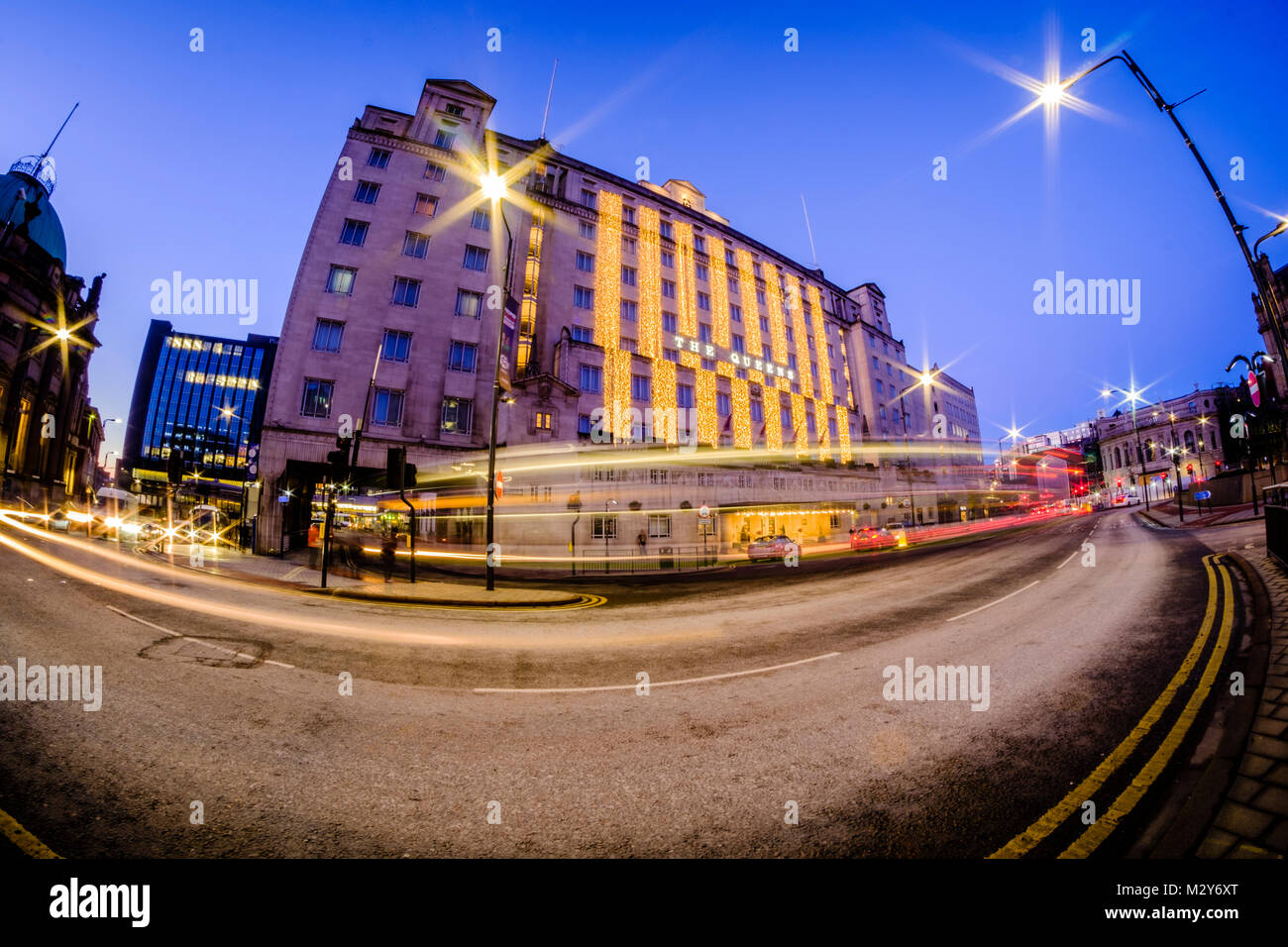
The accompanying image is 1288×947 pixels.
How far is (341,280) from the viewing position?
26.0 metres

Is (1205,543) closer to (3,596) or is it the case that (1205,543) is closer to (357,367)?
(3,596)

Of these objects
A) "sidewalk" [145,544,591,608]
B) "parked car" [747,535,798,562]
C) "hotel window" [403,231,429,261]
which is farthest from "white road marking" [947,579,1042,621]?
"hotel window" [403,231,429,261]

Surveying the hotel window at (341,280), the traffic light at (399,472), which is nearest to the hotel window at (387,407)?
the hotel window at (341,280)

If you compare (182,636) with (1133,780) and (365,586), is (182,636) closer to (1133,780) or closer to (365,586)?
(365,586)

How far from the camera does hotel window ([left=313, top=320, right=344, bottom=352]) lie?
24.9 meters

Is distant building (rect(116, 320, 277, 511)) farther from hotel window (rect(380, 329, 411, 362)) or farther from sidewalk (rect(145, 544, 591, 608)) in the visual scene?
sidewalk (rect(145, 544, 591, 608))

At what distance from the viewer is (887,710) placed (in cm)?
434

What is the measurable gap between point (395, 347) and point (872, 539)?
31.6m

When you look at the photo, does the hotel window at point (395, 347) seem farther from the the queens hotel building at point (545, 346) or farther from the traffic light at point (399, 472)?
the traffic light at point (399, 472)

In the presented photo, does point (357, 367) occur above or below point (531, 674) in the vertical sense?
above
